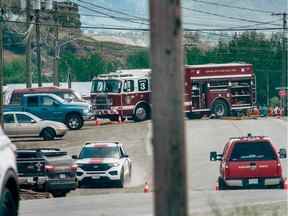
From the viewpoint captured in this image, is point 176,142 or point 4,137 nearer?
point 176,142

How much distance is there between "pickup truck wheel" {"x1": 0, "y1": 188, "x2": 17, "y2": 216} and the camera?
31.9 feet

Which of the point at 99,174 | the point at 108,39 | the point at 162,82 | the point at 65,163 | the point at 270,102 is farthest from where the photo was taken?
the point at 108,39

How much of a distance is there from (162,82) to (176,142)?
45 centimetres

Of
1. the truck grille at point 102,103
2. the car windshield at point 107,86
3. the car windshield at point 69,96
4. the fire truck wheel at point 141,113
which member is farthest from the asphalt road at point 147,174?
the car windshield at point 107,86

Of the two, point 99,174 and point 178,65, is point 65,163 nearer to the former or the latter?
point 99,174

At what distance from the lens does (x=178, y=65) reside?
7645mm

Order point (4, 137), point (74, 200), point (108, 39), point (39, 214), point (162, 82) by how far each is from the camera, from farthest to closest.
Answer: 1. point (108, 39)
2. point (74, 200)
3. point (39, 214)
4. point (4, 137)
5. point (162, 82)

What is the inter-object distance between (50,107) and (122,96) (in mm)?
6194

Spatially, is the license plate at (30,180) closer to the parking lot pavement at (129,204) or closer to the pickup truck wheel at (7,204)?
the parking lot pavement at (129,204)

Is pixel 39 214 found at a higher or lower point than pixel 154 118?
lower

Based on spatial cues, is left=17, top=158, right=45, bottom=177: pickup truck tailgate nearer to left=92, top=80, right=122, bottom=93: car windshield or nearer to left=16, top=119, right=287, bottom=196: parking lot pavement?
left=16, top=119, right=287, bottom=196: parking lot pavement

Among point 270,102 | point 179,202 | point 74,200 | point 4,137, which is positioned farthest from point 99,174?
point 270,102

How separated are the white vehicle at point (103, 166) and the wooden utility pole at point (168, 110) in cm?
2511

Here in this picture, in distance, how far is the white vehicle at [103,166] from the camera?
32.8m
